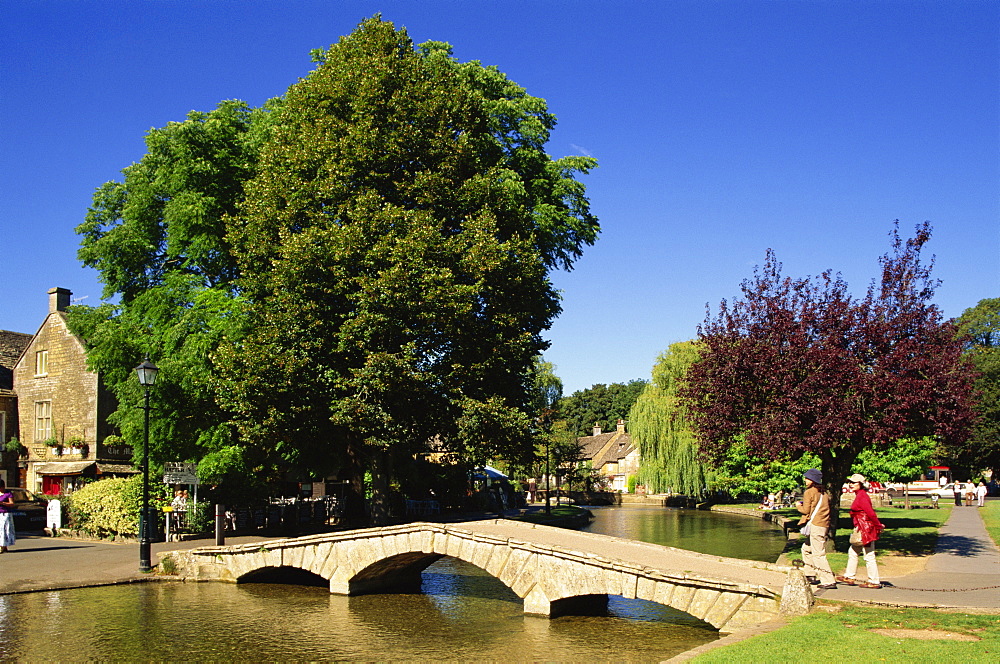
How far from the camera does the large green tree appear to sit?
2262 centimetres

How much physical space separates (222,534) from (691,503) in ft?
145

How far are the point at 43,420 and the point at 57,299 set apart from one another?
5.43 m

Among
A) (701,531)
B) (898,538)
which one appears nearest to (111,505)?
(701,531)

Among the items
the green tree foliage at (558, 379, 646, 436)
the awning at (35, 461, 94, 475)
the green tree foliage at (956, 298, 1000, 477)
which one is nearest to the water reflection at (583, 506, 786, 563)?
→ the awning at (35, 461, 94, 475)

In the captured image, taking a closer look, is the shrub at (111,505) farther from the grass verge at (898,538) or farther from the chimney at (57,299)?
the grass verge at (898,538)

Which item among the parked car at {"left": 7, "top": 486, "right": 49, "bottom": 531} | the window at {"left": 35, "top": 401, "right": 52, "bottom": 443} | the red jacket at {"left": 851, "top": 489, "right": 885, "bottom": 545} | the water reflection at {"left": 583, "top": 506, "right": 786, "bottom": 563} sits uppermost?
the window at {"left": 35, "top": 401, "right": 52, "bottom": 443}

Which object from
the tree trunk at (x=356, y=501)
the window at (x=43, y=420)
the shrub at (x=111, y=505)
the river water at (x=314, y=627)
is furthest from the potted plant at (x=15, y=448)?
the river water at (x=314, y=627)

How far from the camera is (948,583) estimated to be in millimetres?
16031

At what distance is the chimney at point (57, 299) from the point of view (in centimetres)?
3822

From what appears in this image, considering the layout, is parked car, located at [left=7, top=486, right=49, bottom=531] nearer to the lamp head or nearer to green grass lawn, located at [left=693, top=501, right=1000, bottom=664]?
the lamp head

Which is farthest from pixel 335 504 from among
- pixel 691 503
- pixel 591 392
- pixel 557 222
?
pixel 591 392

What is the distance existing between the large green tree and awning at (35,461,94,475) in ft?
39.7

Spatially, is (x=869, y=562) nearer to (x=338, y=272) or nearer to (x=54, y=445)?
(x=338, y=272)

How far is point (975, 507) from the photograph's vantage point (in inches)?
1859
